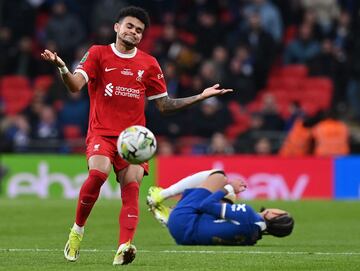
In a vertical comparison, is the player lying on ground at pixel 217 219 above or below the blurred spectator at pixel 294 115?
below

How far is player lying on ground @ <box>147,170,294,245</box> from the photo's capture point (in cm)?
1190

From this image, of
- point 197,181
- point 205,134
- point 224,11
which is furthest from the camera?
point 224,11

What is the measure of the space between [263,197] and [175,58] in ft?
15.4

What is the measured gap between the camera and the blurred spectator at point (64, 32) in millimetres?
25641

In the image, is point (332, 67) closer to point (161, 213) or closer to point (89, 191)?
point (161, 213)

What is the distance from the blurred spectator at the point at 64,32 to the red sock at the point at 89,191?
15720 millimetres

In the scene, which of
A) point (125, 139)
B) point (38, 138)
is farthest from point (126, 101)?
point (38, 138)

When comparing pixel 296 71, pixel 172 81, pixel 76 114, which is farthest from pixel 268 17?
pixel 76 114

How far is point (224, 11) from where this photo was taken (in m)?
26.8

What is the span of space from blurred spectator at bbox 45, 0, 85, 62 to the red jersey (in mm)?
15450

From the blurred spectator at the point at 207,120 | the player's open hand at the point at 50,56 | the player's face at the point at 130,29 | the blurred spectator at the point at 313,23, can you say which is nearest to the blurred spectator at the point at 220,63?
the blurred spectator at the point at 207,120

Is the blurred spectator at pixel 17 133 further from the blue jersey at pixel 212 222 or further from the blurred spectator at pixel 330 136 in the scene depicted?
the blue jersey at pixel 212 222

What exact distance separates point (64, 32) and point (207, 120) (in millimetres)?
4386

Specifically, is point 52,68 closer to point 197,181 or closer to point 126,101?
point 197,181
